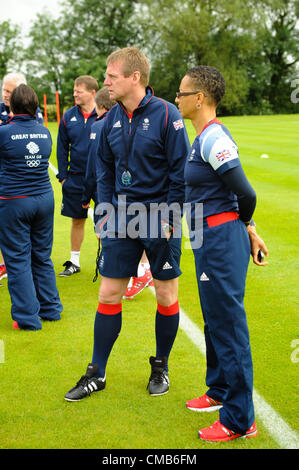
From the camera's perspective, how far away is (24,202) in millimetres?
5312

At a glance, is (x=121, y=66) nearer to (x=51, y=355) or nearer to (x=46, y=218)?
(x=46, y=218)

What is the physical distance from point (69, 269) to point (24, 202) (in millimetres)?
2265

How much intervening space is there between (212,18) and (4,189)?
54.2 meters

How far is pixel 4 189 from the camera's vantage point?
5.30 m

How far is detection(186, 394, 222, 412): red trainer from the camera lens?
3.96 m

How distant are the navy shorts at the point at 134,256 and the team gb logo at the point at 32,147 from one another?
1539 millimetres

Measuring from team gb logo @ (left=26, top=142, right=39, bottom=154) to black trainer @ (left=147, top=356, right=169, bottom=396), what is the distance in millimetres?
2235

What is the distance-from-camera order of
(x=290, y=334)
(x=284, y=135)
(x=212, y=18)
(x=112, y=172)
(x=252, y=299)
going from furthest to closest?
(x=212, y=18), (x=284, y=135), (x=252, y=299), (x=290, y=334), (x=112, y=172)

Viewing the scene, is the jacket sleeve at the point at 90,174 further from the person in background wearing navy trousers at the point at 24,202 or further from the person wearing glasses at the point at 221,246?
the person wearing glasses at the point at 221,246

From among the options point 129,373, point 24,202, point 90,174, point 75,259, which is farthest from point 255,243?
point 75,259

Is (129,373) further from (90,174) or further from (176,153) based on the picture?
(90,174)

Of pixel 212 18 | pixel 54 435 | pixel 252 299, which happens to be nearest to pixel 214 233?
pixel 54 435

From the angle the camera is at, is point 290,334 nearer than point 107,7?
Yes

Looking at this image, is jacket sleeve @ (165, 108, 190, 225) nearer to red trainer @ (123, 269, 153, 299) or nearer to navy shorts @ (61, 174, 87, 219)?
red trainer @ (123, 269, 153, 299)
